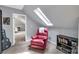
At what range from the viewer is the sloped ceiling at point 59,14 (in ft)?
4.88

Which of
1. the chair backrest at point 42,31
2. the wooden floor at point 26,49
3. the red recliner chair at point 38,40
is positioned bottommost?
the wooden floor at point 26,49

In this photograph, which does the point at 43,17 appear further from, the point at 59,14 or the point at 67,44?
the point at 67,44

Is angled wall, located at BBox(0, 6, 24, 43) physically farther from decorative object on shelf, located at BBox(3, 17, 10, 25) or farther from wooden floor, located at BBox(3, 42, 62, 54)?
wooden floor, located at BBox(3, 42, 62, 54)

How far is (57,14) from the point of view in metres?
1.59

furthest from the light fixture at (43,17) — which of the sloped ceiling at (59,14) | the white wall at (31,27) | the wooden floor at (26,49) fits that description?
the wooden floor at (26,49)

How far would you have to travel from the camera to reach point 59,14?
5.18 feet

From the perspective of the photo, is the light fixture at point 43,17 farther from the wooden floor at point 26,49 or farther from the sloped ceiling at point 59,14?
the wooden floor at point 26,49

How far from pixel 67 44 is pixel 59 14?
53cm

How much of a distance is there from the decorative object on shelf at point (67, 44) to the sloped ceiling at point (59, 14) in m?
0.20

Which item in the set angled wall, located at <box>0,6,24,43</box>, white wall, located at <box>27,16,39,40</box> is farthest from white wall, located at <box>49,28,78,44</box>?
angled wall, located at <box>0,6,24,43</box>

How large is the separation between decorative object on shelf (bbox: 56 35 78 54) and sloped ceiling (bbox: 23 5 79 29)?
0.65ft

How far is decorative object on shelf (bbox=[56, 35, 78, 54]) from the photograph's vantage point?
154cm
